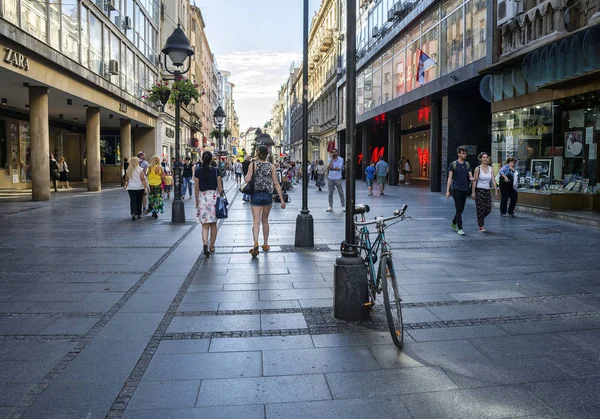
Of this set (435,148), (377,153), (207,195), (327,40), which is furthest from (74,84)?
(327,40)

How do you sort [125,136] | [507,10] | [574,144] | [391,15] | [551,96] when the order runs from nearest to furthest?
1. [574,144]
2. [551,96]
3. [507,10]
4. [391,15]
5. [125,136]

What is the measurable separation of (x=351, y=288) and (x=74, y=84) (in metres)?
20.6

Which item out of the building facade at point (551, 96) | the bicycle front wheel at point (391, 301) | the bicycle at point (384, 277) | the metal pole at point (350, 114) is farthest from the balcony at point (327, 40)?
the bicycle front wheel at point (391, 301)

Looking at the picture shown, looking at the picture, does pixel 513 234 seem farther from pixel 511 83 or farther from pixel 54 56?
pixel 54 56

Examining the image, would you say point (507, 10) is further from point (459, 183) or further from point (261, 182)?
point (261, 182)

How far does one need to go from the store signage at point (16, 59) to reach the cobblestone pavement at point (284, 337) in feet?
28.8

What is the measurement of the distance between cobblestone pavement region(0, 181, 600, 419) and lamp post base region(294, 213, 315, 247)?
442mm

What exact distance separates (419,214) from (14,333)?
12498 mm

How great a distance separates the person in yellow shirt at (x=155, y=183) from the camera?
1505cm

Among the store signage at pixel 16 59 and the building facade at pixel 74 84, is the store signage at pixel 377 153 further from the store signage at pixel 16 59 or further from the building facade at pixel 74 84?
the store signage at pixel 16 59

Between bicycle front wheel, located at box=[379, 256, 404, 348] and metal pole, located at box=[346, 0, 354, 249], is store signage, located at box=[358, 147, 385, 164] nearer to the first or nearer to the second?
metal pole, located at box=[346, 0, 354, 249]

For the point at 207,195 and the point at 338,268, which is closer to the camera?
the point at 338,268

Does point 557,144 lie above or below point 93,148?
below

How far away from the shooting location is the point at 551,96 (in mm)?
15703
